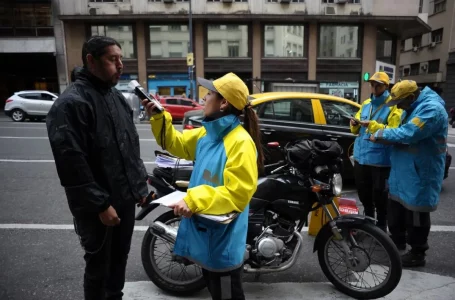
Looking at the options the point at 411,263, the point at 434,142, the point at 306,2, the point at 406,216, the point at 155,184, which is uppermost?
the point at 306,2

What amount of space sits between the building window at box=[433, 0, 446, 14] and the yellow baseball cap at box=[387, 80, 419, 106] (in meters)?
34.4

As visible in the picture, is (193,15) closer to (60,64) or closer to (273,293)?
(60,64)

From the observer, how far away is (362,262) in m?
3.05

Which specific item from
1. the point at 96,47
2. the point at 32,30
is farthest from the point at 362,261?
the point at 32,30

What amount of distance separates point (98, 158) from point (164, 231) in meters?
0.95

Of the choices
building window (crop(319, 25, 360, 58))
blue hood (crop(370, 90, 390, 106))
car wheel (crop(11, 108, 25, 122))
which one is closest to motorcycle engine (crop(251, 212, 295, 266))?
blue hood (crop(370, 90, 390, 106))

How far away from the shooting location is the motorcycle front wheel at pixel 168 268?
302 centimetres

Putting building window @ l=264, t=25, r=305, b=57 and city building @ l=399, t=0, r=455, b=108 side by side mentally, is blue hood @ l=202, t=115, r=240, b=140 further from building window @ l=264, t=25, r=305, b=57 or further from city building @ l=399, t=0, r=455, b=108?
city building @ l=399, t=0, r=455, b=108

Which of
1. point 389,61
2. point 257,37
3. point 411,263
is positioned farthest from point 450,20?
point 411,263

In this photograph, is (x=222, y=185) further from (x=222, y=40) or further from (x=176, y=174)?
(x=222, y=40)

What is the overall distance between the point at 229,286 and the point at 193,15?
2472 cm

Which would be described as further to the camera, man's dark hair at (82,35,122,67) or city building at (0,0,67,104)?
city building at (0,0,67,104)

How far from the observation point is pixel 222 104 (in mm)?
2051

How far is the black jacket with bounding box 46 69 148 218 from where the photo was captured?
2.05m
